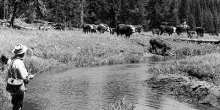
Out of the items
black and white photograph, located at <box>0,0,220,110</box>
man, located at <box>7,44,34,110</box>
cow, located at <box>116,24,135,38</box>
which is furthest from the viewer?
cow, located at <box>116,24,135,38</box>

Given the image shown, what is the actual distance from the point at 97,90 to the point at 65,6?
62.9 meters

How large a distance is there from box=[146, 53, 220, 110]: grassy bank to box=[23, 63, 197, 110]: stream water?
0.68 m

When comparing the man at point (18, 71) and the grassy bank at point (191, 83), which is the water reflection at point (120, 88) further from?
the man at point (18, 71)

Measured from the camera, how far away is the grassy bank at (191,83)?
12.5 meters

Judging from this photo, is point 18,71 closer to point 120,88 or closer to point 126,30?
point 120,88

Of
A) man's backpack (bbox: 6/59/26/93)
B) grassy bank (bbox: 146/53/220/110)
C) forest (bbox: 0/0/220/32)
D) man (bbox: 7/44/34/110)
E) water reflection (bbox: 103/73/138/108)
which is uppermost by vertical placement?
forest (bbox: 0/0/220/32)

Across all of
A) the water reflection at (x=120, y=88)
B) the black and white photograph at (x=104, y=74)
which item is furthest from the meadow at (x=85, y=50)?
the water reflection at (x=120, y=88)

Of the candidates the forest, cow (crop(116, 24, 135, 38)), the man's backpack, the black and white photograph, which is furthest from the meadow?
the forest

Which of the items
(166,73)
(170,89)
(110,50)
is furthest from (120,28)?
(170,89)

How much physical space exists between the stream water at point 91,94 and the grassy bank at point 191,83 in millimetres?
683

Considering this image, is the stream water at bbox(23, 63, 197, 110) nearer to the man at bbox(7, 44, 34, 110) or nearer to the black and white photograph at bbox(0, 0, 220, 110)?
the black and white photograph at bbox(0, 0, 220, 110)

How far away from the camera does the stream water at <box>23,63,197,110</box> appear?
11.7m

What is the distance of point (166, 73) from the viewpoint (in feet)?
57.2

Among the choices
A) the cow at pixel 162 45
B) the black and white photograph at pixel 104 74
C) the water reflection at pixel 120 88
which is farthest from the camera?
the cow at pixel 162 45
